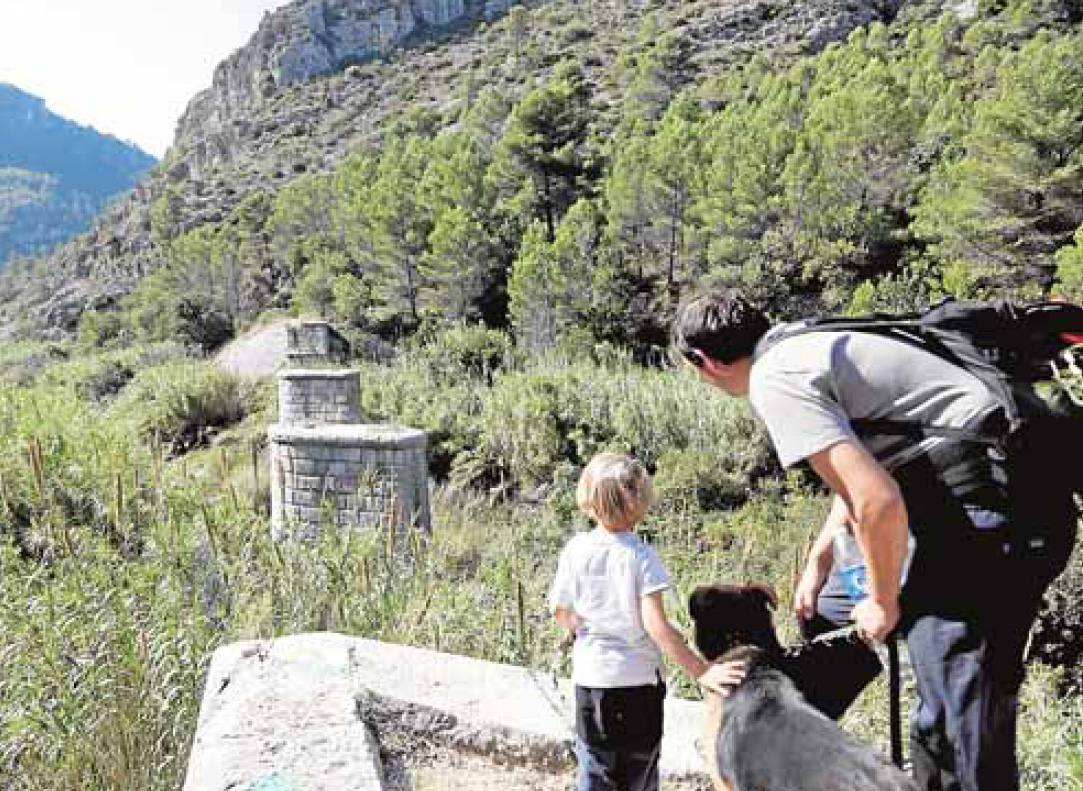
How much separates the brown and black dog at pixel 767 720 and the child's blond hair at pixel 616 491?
0.29 m

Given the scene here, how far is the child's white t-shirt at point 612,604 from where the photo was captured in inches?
86.9

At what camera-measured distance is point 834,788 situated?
4.85 feet

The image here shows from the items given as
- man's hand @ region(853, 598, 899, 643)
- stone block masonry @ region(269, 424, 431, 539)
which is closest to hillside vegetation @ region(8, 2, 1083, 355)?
stone block masonry @ region(269, 424, 431, 539)

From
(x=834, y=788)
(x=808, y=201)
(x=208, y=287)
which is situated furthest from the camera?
(x=208, y=287)

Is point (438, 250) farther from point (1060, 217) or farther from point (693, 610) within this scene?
point (693, 610)

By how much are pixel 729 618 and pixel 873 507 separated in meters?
0.58

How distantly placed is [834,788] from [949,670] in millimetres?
397

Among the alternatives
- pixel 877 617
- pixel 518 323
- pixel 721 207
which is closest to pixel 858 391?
pixel 877 617

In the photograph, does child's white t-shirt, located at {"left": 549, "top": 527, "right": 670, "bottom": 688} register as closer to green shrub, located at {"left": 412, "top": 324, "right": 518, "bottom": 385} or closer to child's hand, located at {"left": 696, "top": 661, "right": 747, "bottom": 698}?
child's hand, located at {"left": 696, "top": 661, "right": 747, "bottom": 698}

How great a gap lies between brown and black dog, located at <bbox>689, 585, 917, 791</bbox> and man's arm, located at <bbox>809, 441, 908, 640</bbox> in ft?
0.93

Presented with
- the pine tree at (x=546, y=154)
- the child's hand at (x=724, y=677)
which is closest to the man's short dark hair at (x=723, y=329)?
the child's hand at (x=724, y=677)

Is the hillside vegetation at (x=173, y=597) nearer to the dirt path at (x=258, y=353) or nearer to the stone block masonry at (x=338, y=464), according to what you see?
the stone block masonry at (x=338, y=464)

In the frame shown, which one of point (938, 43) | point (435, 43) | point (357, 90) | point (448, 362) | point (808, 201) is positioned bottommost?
point (448, 362)

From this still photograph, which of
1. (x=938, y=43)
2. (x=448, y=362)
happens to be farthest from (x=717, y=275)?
(x=938, y=43)
